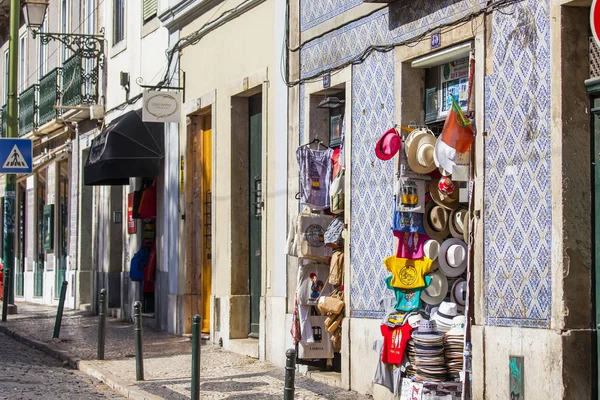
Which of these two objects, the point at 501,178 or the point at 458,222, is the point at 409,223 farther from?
the point at 501,178

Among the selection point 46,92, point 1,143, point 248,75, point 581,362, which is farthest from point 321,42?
point 46,92

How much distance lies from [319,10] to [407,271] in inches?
144

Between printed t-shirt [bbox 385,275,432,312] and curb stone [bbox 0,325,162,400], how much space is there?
241cm

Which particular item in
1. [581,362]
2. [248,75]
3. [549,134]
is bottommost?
[581,362]

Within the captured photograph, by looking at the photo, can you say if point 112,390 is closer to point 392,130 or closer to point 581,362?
point 392,130

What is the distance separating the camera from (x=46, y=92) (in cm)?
2738

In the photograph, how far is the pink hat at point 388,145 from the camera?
1063cm

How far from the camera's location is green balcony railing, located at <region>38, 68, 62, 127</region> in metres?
26.1

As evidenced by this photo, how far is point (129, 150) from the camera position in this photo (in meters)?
18.4

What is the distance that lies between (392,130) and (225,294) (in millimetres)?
5439

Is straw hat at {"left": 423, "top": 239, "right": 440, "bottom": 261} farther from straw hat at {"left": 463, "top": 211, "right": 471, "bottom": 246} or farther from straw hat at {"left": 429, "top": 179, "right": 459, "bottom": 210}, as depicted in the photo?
straw hat at {"left": 463, "top": 211, "right": 471, "bottom": 246}

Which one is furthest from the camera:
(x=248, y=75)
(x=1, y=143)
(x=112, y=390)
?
(x=1, y=143)

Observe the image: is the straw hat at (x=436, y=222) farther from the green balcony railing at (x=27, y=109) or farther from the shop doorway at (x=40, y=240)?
the green balcony railing at (x=27, y=109)

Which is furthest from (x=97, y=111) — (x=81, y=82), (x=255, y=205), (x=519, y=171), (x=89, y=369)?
(x=519, y=171)
